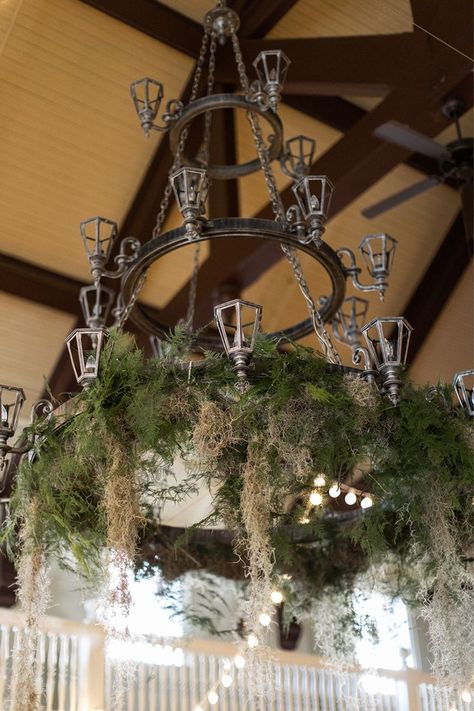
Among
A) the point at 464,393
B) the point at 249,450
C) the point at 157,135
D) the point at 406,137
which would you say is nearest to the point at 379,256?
the point at 464,393

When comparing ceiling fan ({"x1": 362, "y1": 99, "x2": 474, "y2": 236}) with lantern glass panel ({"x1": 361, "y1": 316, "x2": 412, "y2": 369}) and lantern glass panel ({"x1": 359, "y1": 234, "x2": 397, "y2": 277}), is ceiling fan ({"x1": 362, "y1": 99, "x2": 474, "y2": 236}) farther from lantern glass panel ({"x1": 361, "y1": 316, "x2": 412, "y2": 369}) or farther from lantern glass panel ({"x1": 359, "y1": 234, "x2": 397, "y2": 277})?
lantern glass panel ({"x1": 361, "y1": 316, "x2": 412, "y2": 369})

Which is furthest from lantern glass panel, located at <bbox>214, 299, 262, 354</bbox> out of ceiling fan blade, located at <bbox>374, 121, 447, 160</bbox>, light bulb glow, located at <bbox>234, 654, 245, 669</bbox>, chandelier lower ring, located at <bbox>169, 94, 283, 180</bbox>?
light bulb glow, located at <bbox>234, 654, 245, 669</bbox>

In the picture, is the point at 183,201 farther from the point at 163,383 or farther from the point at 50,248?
the point at 50,248

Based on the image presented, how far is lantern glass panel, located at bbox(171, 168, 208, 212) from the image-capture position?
306 centimetres

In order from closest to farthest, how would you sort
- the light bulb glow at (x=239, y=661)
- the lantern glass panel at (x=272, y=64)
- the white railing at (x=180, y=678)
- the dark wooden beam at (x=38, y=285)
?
1. the lantern glass panel at (x=272, y=64)
2. the white railing at (x=180, y=678)
3. the light bulb glow at (x=239, y=661)
4. the dark wooden beam at (x=38, y=285)

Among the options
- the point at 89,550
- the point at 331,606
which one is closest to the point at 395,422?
the point at 89,550

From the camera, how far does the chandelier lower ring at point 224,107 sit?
12.6ft

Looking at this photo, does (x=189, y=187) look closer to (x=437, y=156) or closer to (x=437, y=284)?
(x=437, y=156)

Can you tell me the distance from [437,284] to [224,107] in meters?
4.66

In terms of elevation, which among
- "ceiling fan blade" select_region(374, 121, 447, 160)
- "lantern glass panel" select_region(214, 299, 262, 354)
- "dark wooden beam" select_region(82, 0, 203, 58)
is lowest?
"lantern glass panel" select_region(214, 299, 262, 354)

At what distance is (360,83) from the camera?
5512mm

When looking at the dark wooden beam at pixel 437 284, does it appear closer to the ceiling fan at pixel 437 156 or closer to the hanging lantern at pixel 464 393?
the ceiling fan at pixel 437 156

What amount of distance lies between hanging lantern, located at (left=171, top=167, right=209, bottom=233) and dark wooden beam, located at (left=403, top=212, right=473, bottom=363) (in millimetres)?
5392

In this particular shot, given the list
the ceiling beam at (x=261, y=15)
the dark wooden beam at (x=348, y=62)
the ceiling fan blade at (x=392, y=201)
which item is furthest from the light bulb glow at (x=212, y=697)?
the ceiling beam at (x=261, y=15)
